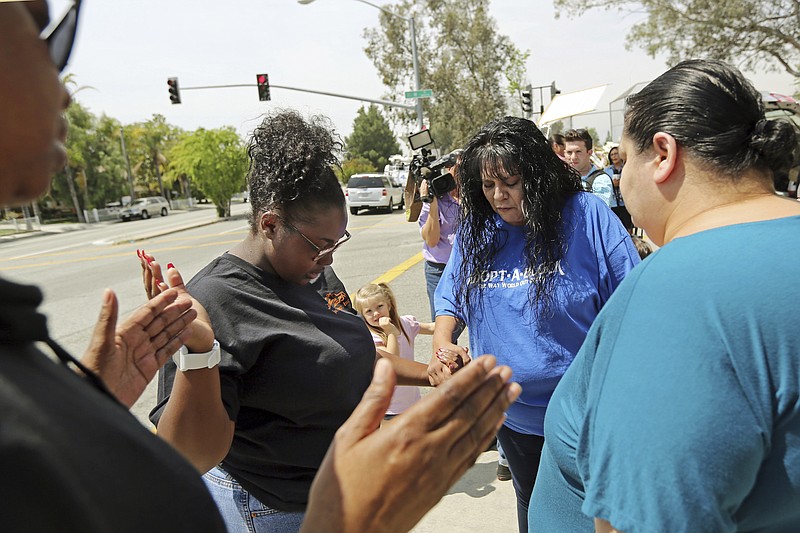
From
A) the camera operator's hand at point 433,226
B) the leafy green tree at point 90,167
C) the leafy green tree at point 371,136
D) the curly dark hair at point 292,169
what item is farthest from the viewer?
the leafy green tree at point 371,136

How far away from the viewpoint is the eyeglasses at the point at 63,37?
81cm

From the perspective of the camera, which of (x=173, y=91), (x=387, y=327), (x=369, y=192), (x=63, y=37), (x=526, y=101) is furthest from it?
(x=369, y=192)

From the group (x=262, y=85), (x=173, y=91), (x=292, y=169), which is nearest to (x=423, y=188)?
(x=292, y=169)

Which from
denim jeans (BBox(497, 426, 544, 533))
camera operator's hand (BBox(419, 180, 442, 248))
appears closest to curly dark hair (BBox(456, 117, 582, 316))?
denim jeans (BBox(497, 426, 544, 533))

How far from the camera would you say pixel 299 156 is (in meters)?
1.99

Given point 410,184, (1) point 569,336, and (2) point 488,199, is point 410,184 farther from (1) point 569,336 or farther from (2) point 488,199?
(1) point 569,336

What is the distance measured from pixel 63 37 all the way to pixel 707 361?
1145 mm

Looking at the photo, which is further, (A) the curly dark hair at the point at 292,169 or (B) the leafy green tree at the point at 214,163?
(B) the leafy green tree at the point at 214,163

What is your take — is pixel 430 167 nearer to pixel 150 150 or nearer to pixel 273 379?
pixel 273 379

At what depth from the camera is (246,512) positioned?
1933mm

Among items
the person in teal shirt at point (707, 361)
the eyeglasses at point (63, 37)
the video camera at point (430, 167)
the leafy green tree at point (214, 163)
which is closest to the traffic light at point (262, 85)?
the leafy green tree at point (214, 163)

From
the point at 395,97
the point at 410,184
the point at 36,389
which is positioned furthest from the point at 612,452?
the point at 395,97

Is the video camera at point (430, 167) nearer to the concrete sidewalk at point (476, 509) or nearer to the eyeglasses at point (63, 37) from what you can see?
the concrete sidewalk at point (476, 509)

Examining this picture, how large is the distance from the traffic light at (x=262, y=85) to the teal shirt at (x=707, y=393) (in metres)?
22.9
